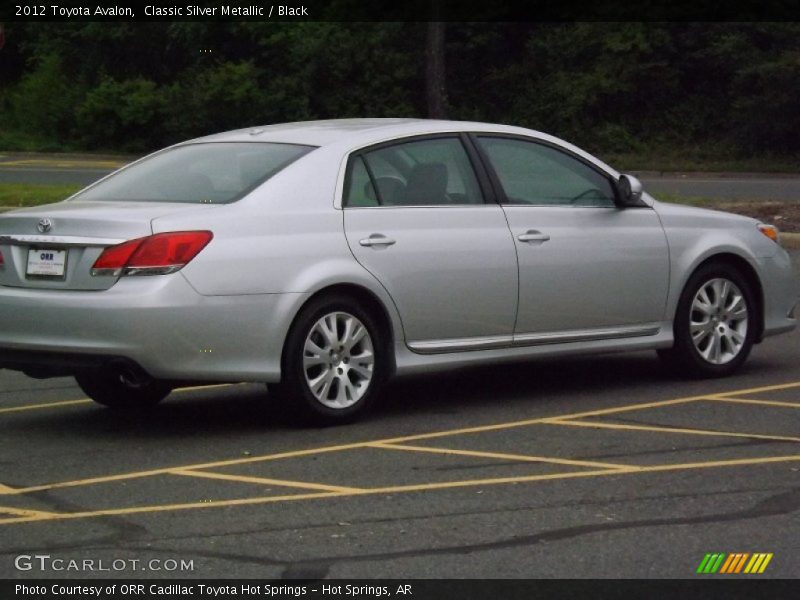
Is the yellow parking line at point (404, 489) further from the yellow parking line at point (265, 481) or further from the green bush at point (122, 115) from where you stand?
the green bush at point (122, 115)

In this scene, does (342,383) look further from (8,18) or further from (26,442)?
(8,18)

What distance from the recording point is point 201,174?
338 inches

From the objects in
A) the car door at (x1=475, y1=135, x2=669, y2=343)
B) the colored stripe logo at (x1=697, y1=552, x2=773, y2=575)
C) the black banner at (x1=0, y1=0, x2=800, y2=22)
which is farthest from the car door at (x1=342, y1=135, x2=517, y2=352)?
the black banner at (x1=0, y1=0, x2=800, y2=22)

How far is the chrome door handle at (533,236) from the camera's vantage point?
29.5 ft

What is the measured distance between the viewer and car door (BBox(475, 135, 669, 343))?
9062 mm

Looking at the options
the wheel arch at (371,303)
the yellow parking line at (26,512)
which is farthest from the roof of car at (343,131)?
the yellow parking line at (26,512)

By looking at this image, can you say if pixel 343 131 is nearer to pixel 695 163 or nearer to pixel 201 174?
pixel 201 174

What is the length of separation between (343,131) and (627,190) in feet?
5.81

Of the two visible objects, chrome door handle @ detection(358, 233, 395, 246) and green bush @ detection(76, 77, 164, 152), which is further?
green bush @ detection(76, 77, 164, 152)

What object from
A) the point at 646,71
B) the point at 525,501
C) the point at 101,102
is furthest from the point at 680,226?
the point at 101,102

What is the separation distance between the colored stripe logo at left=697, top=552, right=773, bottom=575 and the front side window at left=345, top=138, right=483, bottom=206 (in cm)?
342

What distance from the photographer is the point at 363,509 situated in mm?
6418

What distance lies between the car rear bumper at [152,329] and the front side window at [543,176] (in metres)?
1.77

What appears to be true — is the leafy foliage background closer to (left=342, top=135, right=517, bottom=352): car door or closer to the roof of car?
the roof of car
